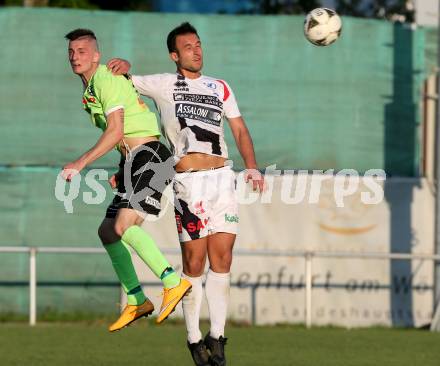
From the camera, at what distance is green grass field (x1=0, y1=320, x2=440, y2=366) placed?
10.9 m

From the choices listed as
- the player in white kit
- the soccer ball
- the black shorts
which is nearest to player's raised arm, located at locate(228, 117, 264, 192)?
the player in white kit

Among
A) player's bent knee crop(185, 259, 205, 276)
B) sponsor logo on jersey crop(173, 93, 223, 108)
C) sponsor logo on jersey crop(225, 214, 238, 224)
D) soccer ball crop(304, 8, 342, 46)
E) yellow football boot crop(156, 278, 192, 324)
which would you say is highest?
soccer ball crop(304, 8, 342, 46)

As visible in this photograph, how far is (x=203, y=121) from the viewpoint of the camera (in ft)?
30.6

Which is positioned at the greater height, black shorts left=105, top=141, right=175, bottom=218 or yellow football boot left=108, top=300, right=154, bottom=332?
black shorts left=105, top=141, right=175, bottom=218

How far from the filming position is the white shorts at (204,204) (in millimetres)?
9328

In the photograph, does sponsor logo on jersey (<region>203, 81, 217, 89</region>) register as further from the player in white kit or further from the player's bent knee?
the player's bent knee

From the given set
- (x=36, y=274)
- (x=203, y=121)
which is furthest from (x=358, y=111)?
(x=203, y=121)

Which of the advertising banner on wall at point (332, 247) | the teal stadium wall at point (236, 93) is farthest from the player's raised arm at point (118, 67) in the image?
the advertising banner on wall at point (332, 247)

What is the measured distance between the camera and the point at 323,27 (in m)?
11.2

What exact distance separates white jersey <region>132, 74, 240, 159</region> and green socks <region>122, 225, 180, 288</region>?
652mm

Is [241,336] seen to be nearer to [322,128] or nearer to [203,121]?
[322,128]

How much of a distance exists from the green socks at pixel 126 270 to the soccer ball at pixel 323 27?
9.54 feet

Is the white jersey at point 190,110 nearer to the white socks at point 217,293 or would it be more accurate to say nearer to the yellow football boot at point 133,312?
the white socks at point 217,293

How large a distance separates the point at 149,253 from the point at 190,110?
1.06 meters
